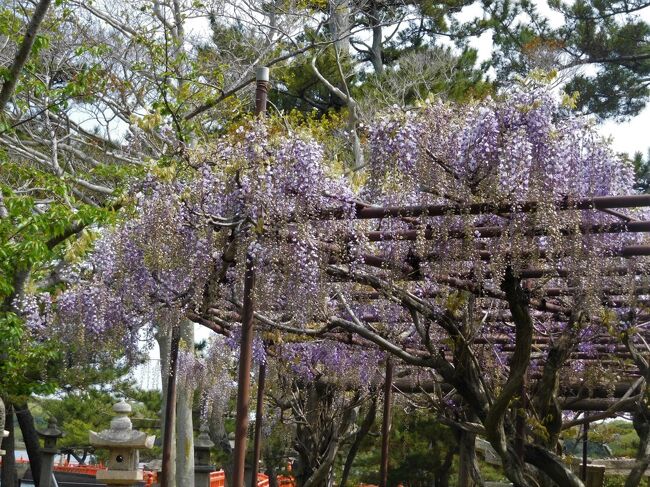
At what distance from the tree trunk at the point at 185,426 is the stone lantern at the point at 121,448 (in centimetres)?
190

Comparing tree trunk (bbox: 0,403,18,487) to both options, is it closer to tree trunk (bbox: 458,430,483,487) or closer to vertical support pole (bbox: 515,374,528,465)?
tree trunk (bbox: 458,430,483,487)

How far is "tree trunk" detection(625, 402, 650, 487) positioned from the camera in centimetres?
774

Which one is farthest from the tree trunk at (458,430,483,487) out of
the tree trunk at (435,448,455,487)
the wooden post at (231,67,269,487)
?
the wooden post at (231,67,269,487)

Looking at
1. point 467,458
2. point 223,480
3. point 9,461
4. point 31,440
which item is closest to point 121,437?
point 467,458

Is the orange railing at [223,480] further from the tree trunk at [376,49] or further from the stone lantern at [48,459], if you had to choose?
the tree trunk at [376,49]

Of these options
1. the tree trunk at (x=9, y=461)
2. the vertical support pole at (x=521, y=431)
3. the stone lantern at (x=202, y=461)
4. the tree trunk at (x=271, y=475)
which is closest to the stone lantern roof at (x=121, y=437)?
the stone lantern at (x=202, y=461)

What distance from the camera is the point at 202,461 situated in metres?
13.1

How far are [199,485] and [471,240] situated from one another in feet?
24.1

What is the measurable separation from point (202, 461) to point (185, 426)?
0.55m

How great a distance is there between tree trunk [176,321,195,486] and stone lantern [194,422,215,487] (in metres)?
0.14

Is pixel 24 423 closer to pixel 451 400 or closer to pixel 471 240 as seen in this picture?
pixel 451 400

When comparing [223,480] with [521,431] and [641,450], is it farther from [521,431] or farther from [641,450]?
[521,431]

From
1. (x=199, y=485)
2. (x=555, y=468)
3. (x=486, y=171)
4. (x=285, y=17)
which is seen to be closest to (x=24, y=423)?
(x=199, y=485)

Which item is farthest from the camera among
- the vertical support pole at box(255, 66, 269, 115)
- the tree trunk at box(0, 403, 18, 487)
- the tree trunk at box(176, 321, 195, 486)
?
the tree trunk at box(0, 403, 18, 487)
